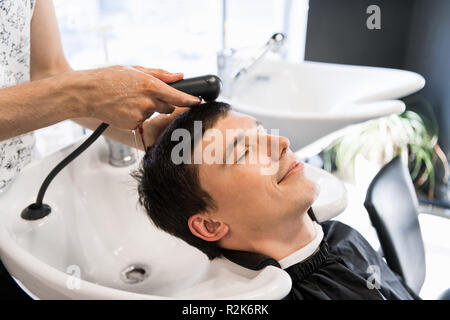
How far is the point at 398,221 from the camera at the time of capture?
1352 millimetres

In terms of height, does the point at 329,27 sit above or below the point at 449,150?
above

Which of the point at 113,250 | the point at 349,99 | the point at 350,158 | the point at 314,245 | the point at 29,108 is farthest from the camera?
the point at 350,158

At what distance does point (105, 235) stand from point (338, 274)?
2.38ft

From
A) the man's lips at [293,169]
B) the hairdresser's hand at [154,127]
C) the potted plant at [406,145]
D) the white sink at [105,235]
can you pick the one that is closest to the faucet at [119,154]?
the white sink at [105,235]

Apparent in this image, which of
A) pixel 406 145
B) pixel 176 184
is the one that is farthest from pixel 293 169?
pixel 406 145

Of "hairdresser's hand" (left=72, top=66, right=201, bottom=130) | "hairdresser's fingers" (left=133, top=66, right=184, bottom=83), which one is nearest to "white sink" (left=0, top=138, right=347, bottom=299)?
"hairdresser's hand" (left=72, top=66, right=201, bottom=130)

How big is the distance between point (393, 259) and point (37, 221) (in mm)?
1119

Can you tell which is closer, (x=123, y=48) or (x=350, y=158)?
(x=123, y=48)

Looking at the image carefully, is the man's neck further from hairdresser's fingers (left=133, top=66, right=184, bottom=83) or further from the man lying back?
hairdresser's fingers (left=133, top=66, right=184, bottom=83)

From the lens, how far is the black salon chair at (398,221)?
125cm

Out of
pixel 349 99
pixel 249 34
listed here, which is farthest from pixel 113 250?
pixel 249 34

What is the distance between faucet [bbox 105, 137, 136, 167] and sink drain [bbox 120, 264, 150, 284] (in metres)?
0.34
